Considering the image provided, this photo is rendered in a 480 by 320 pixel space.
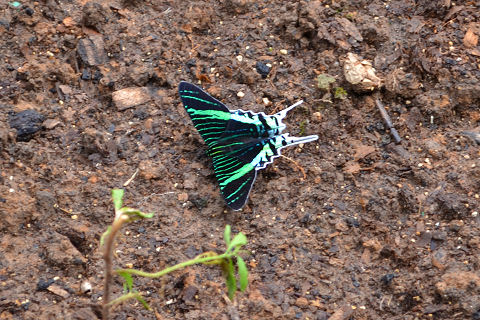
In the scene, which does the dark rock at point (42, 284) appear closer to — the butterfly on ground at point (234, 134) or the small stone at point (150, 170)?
the small stone at point (150, 170)

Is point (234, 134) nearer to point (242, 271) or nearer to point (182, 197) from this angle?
point (182, 197)

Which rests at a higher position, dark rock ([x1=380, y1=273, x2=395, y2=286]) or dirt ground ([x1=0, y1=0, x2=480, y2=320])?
dirt ground ([x1=0, y1=0, x2=480, y2=320])

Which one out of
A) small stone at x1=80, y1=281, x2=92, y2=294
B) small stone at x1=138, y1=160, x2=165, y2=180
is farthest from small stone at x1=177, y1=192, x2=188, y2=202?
small stone at x1=80, y1=281, x2=92, y2=294

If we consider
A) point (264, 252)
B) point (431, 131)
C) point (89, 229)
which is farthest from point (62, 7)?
point (431, 131)

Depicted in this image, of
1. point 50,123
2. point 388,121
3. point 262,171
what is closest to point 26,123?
point 50,123

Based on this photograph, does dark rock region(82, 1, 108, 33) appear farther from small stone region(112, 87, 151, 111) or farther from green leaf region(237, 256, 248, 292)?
green leaf region(237, 256, 248, 292)

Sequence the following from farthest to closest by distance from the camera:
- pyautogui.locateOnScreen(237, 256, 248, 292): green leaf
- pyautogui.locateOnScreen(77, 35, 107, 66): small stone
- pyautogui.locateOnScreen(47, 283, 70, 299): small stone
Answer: pyautogui.locateOnScreen(77, 35, 107, 66): small stone
pyautogui.locateOnScreen(47, 283, 70, 299): small stone
pyautogui.locateOnScreen(237, 256, 248, 292): green leaf

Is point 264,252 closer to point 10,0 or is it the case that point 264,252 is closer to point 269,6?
point 269,6
